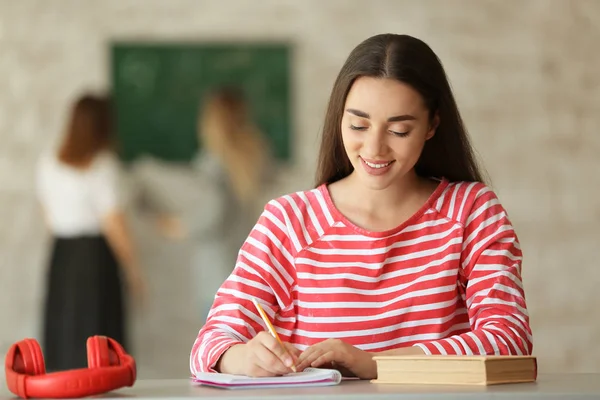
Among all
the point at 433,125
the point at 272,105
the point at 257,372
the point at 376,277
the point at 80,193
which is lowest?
the point at 257,372

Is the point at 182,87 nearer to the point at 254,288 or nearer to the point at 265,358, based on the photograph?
the point at 254,288

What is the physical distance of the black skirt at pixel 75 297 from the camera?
555 cm

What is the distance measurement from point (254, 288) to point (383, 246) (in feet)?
0.77

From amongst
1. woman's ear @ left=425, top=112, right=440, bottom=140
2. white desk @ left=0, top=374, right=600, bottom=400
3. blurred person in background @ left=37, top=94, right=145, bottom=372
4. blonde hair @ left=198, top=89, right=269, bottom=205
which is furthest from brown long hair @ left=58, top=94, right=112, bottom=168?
white desk @ left=0, top=374, right=600, bottom=400

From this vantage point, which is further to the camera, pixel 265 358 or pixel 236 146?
pixel 236 146

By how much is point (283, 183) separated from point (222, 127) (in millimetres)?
564

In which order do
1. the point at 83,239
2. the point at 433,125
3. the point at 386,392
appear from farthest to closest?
the point at 83,239 < the point at 433,125 < the point at 386,392

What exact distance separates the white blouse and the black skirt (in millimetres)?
108

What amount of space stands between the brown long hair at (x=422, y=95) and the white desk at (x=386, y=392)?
575 mm

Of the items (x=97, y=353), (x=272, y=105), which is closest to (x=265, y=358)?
(x=97, y=353)

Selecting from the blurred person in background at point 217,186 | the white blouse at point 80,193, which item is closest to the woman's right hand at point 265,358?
the white blouse at point 80,193

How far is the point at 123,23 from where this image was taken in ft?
20.7

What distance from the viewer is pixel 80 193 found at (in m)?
5.39

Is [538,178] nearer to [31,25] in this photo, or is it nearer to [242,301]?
[31,25]
